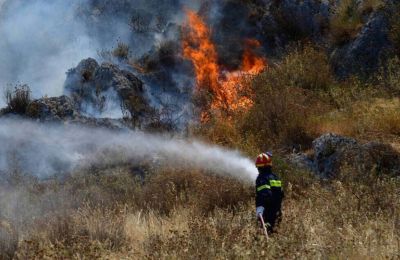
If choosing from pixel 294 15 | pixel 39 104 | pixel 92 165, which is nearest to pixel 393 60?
pixel 294 15

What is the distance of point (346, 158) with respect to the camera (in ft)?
26.6

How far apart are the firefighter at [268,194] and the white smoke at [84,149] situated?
122 inches

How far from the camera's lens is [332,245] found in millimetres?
4785

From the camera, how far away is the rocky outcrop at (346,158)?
313 inches

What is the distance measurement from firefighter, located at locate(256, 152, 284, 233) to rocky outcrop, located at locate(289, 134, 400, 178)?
6.56 ft

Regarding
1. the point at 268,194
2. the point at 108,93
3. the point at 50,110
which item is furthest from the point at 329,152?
the point at 108,93

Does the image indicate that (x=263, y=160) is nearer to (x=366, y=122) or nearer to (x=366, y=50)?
(x=366, y=122)

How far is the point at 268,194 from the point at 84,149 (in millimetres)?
5800

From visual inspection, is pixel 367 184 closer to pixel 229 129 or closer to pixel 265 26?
pixel 229 129

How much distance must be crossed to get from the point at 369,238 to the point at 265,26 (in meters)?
11.3

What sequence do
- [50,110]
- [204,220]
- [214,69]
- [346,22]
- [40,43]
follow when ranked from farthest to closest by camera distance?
1. [40,43]
2. [214,69]
3. [346,22]
4. [50,110]
5. [204,220]

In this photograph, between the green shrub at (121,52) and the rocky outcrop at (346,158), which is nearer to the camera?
the rocky outcrop at (346,158)

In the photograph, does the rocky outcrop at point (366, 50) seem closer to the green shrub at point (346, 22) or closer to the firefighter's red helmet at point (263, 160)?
the green shrub at point (346, 22)

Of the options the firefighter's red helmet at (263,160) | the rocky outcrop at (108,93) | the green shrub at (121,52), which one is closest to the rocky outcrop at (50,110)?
the rocky outcrop at (108,93)
